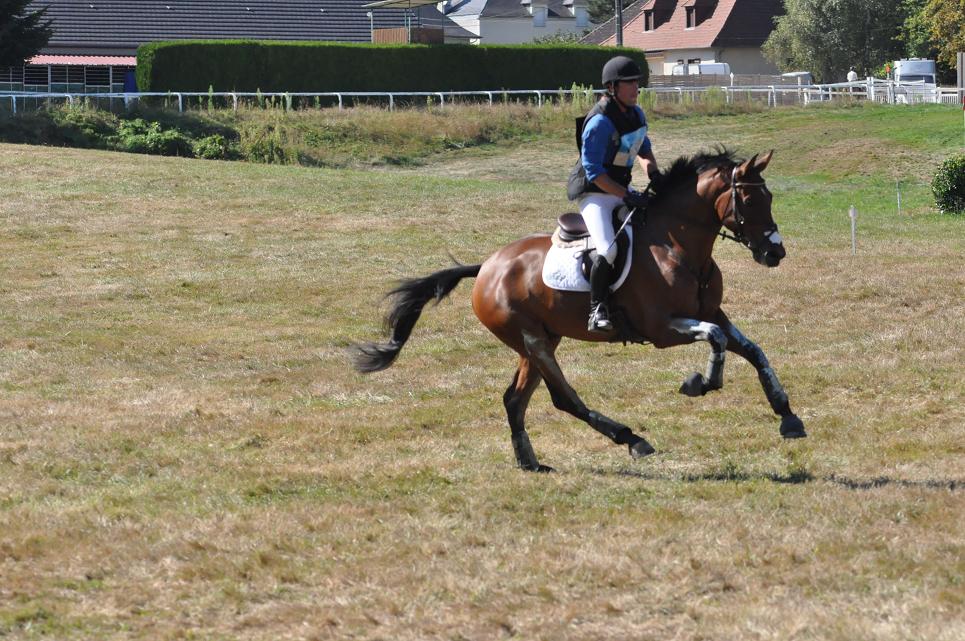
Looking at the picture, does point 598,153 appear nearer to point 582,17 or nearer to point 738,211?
point 738,211

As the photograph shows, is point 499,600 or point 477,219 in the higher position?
point 477,219

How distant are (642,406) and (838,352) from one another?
3550 millimetres

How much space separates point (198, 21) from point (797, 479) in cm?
5820

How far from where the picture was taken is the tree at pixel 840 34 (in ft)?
238

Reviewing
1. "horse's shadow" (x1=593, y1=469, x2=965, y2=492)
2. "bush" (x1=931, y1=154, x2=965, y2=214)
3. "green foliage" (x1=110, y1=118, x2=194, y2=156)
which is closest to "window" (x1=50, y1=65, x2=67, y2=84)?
"green foliage" (x1=110, y1=118, x2=194, y2=156)

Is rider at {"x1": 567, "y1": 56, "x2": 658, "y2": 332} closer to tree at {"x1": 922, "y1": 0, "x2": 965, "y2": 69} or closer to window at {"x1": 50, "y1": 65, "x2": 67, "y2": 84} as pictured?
tree at {"x1": 922, "y1": 0, "x2": 965, "y2": 69}

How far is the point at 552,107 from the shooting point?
4734 cm

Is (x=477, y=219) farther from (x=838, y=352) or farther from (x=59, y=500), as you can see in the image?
(x=59, y=500)

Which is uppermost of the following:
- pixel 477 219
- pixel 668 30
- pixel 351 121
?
pixel 668 30

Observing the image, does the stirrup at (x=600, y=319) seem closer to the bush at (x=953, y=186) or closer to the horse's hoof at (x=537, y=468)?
the horse's hoof at (x=537, y=468)

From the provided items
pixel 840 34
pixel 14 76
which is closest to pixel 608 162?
pixel 14 76

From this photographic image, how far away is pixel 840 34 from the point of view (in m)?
72.8

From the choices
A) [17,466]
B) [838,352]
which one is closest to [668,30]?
[838,352]

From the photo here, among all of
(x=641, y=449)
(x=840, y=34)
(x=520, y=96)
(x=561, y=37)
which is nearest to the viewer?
(x=641, y=449)
